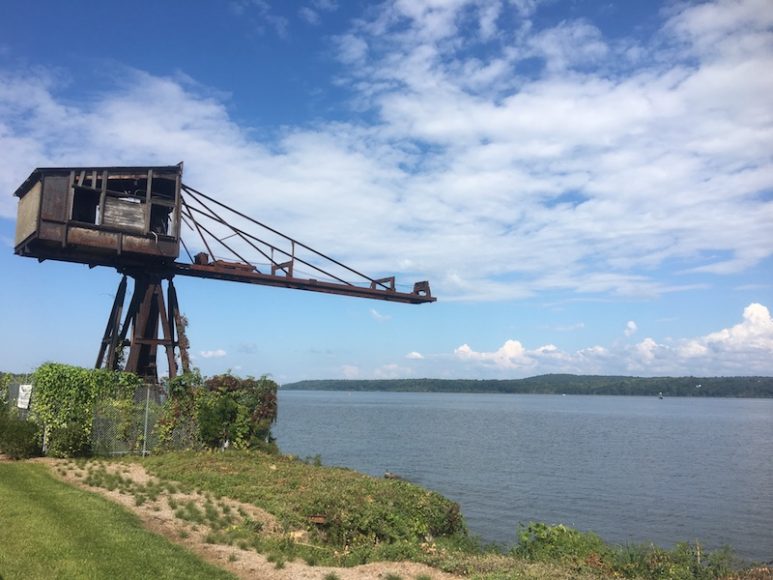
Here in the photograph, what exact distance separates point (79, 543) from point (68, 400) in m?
11.1

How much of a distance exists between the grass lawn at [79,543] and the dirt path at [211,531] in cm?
49

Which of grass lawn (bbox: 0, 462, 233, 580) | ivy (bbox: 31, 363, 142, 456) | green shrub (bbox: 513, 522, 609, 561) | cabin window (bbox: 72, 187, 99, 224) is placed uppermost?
cabin window (bbox: 72, 187, 99, 224)

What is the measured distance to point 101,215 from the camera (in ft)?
80.7

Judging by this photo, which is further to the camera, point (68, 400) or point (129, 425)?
point (129, 425)

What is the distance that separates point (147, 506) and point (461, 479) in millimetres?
20865

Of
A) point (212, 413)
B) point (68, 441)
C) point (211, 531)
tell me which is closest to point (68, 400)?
point (68, 441)

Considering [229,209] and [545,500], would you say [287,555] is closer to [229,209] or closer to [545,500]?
[545,500]

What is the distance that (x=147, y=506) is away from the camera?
14.0 m

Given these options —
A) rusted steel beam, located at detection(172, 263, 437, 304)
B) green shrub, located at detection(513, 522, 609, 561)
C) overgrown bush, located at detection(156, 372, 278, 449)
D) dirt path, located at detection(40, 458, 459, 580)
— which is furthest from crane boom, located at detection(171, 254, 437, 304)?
green shrub, located at detection(513, 522, 609, 561)

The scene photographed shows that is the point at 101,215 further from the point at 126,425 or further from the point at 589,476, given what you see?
the point at 589,476

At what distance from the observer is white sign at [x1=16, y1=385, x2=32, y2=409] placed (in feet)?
67.6

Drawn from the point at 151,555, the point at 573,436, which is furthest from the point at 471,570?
the point at 573,436

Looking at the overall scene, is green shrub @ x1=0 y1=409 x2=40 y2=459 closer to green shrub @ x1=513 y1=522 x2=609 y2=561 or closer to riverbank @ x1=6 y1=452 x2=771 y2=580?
riverbank @ x1=6 y1=452 x2=771 y2=580

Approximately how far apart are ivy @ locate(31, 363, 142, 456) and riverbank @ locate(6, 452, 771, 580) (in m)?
1.18
